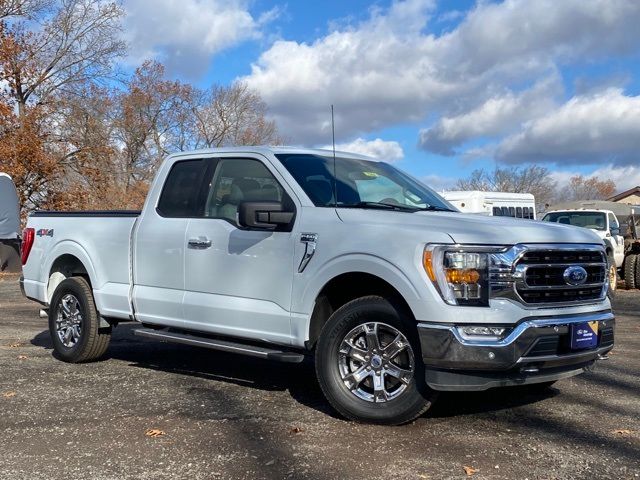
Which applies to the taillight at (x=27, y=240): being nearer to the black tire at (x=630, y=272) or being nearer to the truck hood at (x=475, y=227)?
the truck hood at (x=475, y=227)

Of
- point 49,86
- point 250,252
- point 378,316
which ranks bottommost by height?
point 378,316

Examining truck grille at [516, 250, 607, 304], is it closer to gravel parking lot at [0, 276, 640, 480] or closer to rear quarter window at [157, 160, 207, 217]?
gravel parking lot at [0, 276, 640, 480]

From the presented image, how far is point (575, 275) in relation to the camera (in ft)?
15.8

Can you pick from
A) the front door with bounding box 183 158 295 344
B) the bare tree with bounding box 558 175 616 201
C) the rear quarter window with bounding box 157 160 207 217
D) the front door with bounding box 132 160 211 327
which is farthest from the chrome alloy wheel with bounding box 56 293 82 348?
the bare tree with bounding box 558 175 616 201

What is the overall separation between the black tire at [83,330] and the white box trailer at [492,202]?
13.9 m

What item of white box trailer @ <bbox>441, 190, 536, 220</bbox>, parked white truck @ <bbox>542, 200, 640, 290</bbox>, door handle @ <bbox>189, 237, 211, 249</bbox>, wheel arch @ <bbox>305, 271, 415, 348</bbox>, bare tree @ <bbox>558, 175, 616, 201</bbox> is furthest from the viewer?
bare tree @ <bbox>558, 175, 616, 201</bbox>

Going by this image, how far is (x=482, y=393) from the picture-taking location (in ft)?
19.6

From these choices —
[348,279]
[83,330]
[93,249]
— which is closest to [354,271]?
[348,279]

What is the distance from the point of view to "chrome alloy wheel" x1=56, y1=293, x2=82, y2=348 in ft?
23.7

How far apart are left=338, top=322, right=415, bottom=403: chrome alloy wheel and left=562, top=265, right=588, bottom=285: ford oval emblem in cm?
116

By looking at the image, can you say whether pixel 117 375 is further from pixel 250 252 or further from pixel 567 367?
pixel 567 367

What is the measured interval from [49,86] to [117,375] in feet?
88.7

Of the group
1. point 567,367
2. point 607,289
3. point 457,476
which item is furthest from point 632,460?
point 607,289

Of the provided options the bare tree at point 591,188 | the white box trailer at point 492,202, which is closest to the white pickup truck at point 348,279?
the white box trailer at point 492,202
